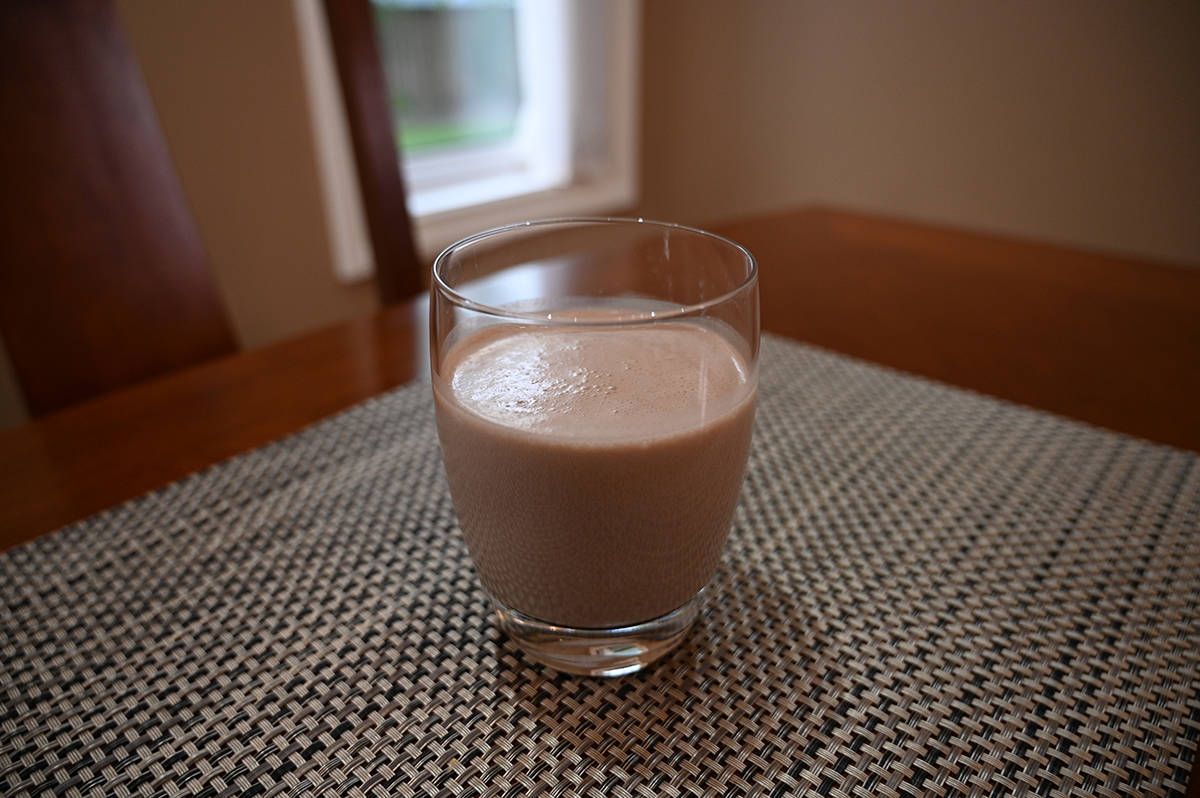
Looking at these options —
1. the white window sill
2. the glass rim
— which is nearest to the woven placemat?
the glass rim

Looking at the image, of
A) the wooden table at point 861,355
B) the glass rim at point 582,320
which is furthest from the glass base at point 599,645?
the wooden table at point 861,355

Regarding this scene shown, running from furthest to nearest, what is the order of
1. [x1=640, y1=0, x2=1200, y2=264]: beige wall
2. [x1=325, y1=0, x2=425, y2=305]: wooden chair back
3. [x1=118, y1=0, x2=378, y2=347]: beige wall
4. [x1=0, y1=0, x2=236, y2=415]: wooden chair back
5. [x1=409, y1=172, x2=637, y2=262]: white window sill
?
[x1=409, y1=172, x2=637, y2=262]: white window sill, [x1=640, y1=0, x2=1200, y2=264]: beige wall, [x1=118, y1=0, x2=378, y2=347]: beige wall, [x1=325, y1=0, x2=425, y2=305]: wooden chair back, [x1=0, y1=0, x2=236, y2=415]: wooden chair back

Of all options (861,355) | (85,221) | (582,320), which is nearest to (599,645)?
(582,320)

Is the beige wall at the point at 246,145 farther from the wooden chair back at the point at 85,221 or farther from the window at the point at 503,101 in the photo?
the wooden chair back at the point at 85,221

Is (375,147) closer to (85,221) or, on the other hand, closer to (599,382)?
(85,221)

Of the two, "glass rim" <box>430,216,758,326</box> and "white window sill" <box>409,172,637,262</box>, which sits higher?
"glass rim" <box>430,216,758,326</box>

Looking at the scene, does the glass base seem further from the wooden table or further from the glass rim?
the wooden table

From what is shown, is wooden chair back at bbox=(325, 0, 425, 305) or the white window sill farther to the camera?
the white window sill
